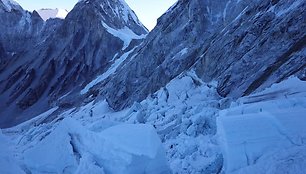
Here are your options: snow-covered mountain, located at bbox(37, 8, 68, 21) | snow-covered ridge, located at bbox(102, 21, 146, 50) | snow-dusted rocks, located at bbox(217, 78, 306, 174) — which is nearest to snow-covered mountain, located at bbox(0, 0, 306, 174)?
snow-dusted rocks, located at bbox(217, 78, 306, 174)

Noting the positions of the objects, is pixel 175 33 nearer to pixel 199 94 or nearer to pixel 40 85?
pixel 199 94

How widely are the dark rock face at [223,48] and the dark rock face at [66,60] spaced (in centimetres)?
2430

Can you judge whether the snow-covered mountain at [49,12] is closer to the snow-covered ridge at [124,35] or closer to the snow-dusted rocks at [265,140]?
the snow-covered ridge at [124,35]

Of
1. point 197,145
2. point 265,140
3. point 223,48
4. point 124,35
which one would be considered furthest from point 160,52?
point 124,35

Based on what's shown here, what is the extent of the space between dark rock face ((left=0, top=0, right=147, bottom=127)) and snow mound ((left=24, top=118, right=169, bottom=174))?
5296cm

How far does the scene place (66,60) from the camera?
81500mm

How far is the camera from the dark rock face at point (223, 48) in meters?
24.6

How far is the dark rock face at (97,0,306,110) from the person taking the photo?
24641 millimetres

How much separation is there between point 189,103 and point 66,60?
57035 millimetres

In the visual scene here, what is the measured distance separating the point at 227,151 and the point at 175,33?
33.6 m

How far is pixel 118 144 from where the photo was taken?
43.1 ft

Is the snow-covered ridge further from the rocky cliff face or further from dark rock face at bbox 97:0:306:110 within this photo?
dark rock face at bbox 97:0:306:110

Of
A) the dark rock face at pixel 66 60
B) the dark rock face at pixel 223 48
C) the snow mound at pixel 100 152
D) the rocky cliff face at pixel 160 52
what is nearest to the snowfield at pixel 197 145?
the snow mound at pixel 100 152

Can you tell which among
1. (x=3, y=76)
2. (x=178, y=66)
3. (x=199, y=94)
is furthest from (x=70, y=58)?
(x=199, y=94)
